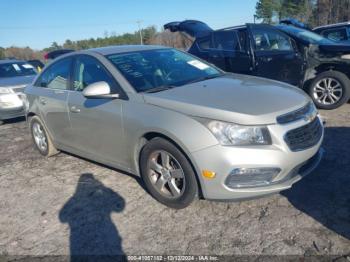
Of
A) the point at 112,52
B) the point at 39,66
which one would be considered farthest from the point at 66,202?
the point at 39,66

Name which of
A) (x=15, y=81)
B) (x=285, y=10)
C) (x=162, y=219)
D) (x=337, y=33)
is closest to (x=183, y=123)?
(x=162, y=219)

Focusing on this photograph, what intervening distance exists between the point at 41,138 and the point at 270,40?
482 centimetres

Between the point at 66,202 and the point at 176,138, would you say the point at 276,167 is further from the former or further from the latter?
the point at 66,202

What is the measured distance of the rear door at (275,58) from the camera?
6.63 metres

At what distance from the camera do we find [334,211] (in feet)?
10.2

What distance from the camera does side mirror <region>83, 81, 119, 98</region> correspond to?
11.6 feet

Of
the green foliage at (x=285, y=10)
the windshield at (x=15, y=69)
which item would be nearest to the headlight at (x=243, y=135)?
the windshield at (x=15, y=69)

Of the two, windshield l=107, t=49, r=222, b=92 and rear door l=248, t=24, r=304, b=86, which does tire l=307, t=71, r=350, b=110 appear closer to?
rear door l=248, t=24, r=304, b=86

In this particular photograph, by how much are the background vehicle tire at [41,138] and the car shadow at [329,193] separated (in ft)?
11.7

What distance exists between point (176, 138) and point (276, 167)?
92 cm

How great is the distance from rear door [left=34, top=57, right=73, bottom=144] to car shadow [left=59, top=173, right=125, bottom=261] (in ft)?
2.76

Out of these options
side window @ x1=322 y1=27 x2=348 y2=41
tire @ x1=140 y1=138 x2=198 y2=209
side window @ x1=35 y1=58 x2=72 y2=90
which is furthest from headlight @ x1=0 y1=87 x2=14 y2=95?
side window @ x1=322 y1=27 x2=348 y2=41

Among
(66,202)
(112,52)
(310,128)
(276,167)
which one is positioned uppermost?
(112,52)

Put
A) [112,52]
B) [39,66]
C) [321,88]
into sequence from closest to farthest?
[112,52] → [321,88] → [39,66]
